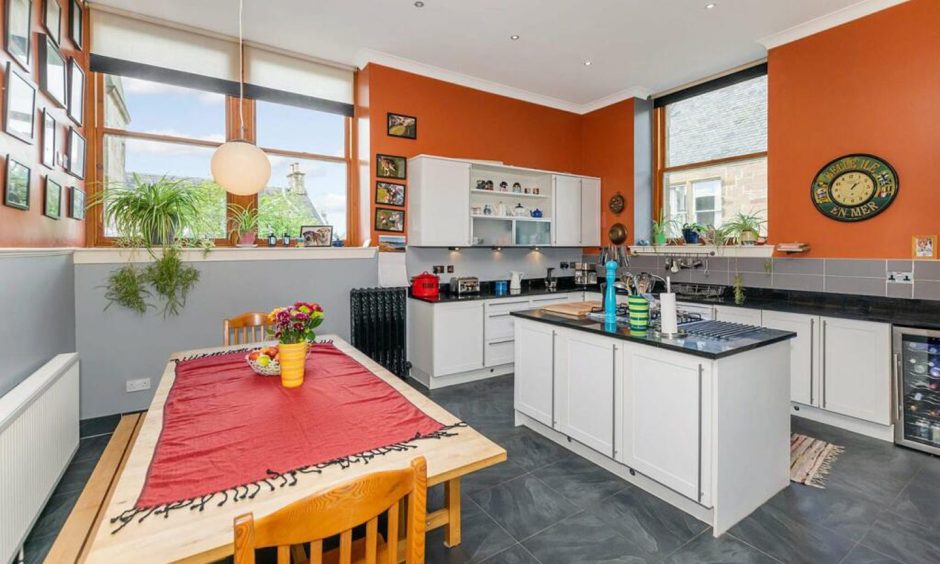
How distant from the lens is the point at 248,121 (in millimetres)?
4191

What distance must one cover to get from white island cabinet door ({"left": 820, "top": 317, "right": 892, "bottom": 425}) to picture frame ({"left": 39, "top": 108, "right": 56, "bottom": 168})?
5394mm

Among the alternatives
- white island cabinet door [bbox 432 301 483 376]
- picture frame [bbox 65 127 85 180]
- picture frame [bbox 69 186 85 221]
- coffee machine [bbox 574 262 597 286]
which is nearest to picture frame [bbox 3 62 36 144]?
picture frame [bbox 65 127 85 180]

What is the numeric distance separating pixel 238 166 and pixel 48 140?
1.51 m

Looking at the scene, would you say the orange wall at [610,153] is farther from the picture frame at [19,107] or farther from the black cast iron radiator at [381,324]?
the picture frame at [19,107]

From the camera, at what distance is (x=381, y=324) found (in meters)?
4.40

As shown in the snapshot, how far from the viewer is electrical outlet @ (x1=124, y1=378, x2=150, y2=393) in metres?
3.45

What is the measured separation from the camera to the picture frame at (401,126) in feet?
14.9

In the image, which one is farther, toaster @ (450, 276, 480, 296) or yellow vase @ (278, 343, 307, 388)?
toaster @ (450, 276, 480, 296)

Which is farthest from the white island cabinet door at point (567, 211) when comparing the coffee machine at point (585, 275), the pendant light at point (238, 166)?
the pendant light at point (238, 166)

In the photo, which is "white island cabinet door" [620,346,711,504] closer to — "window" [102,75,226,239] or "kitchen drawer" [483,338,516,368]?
"kitchen drawer" [483,338,516,368]

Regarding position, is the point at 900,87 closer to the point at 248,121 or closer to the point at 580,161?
the point at 580,161

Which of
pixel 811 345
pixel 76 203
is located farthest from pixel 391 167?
pixel 811 345

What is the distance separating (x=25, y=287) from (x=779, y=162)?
5.61 m

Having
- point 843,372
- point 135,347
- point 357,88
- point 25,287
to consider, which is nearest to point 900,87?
point 843,372
